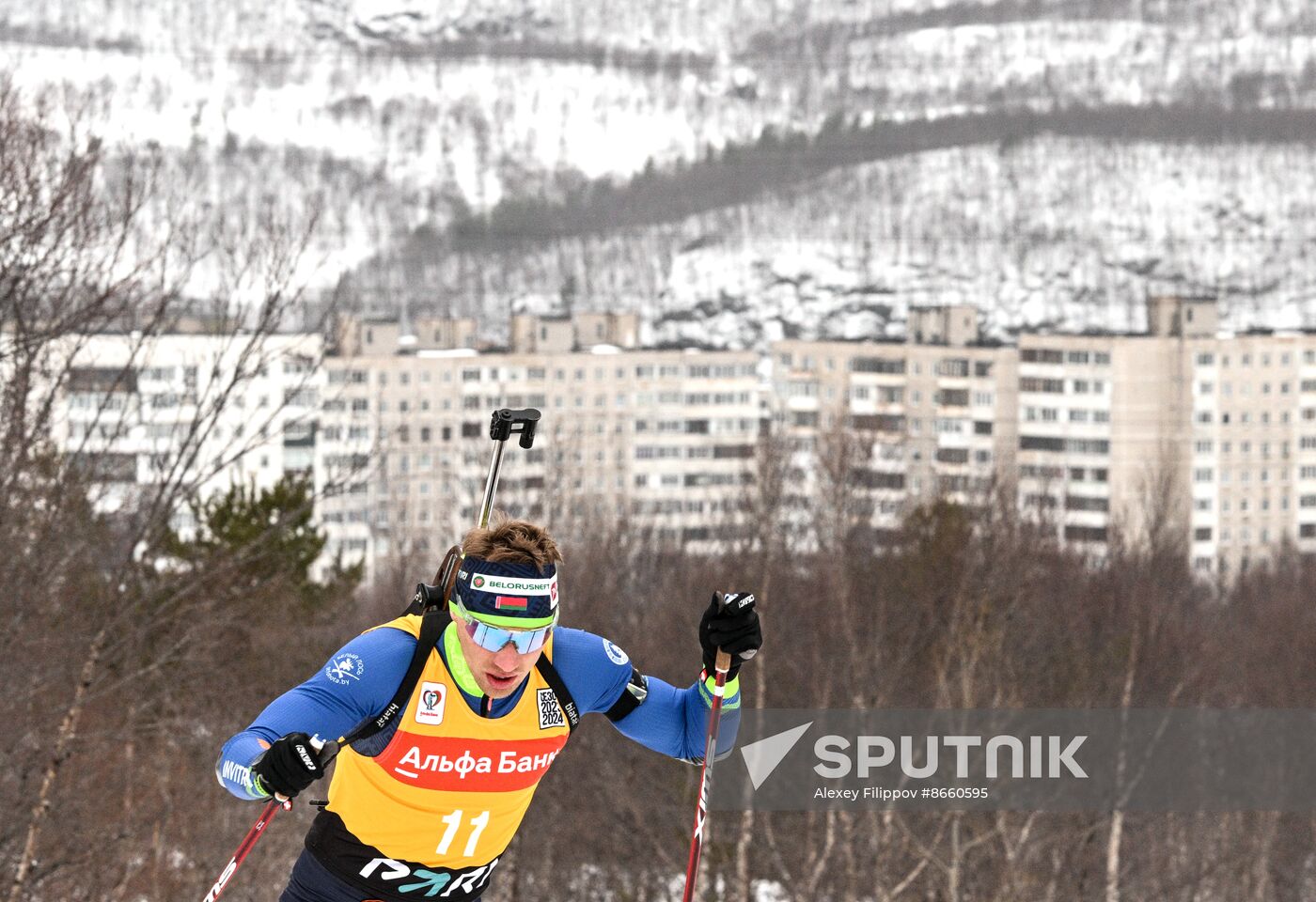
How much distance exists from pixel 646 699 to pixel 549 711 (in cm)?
28

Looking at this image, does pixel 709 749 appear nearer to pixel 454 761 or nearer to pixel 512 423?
pixel 454 761

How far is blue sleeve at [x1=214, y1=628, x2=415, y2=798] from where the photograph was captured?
325cm

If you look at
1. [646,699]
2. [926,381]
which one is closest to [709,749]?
[646,699]

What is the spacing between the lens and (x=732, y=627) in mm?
3602

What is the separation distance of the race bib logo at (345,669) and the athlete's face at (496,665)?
0.22m

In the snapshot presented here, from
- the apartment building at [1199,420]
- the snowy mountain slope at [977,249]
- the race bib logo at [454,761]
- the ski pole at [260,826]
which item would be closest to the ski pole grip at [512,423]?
the race bib logo at [454,761]

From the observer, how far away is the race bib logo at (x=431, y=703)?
3.48m

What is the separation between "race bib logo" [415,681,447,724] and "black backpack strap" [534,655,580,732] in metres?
0.24

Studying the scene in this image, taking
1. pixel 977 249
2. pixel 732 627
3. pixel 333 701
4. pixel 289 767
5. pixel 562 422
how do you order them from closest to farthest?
pixel 289 767 < pixel 333 701 < pixel 732 627 < pixel 562 422 < pixel 977 249

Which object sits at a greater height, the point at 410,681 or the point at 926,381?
the point at 926,381

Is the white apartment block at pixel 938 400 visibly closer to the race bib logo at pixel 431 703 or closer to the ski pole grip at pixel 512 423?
the ski pole grip at pixel 512 423

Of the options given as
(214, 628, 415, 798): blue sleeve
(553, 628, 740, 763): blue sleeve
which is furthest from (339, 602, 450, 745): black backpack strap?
(553, 628, 740, 763): blue sleeve

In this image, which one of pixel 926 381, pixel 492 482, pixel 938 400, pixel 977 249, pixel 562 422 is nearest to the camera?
pixel 492 482

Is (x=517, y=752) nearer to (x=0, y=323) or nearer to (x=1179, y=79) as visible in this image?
(x=0, y=323)
